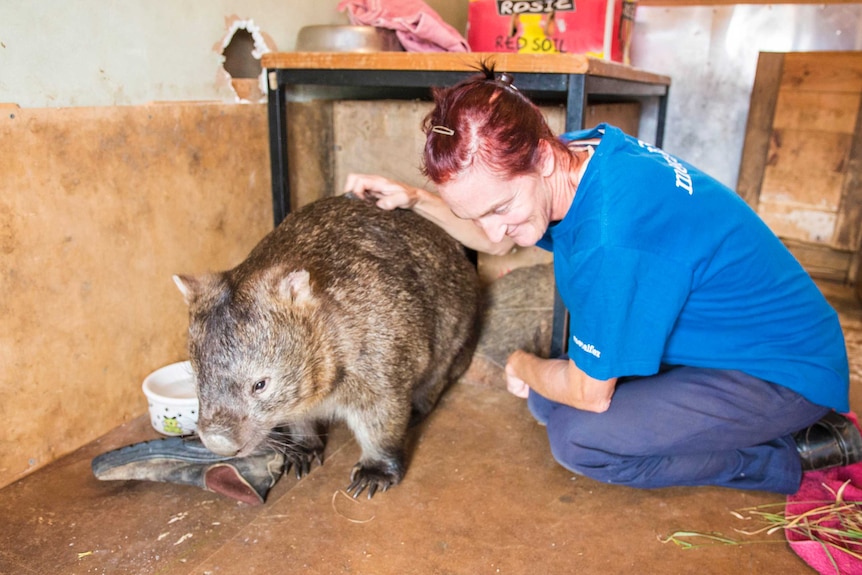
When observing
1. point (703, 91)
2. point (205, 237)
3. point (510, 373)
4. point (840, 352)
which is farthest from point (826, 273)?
point (205, 237)

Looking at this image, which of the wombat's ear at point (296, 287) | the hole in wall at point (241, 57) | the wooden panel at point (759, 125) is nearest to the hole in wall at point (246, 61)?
the hole in wall at point (241, 57)

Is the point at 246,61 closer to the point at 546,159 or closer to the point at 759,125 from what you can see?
the point at 546,159

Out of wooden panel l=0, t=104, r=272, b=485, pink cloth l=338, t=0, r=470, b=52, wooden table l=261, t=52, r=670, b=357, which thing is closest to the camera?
wooden panel l=0, t=104, r=272, b=485

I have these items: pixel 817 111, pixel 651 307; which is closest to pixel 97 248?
pixel 651 307

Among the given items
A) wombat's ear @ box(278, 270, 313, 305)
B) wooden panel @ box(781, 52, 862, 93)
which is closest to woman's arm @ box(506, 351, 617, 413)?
wombat's ear @ box(278, 270, 313, 305)

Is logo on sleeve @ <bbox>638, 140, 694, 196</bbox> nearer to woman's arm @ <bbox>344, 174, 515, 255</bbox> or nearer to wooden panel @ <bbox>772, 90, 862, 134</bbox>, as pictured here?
woman's arm @ <bbox>344, 174, 515, 255</bbox>

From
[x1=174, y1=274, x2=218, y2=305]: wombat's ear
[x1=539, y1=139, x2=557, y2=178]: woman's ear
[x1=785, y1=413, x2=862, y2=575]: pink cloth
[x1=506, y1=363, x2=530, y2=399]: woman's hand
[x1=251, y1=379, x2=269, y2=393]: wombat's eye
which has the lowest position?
[x1=785, y1=413, x2=862, y2=575]: pink cloth

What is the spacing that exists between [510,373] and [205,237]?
5.15 feet

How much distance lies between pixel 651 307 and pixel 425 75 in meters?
1.69

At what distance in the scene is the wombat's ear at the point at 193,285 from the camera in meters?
2.42

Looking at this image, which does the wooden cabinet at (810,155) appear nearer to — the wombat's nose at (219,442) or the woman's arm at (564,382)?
the woman's arm at (564,382)

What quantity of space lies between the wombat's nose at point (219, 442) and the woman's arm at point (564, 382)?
1.09m

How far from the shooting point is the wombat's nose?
87.5 inches

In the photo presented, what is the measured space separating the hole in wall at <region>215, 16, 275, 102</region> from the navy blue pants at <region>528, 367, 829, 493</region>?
2188 millimetres
